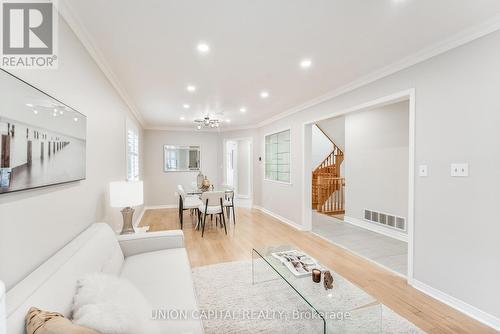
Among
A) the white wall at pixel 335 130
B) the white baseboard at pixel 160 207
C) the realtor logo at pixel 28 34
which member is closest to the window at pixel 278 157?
the white wall at pixel 335 130

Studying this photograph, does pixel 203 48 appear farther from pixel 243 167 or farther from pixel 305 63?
pixel 243 167

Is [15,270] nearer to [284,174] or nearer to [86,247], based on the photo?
[86,247]

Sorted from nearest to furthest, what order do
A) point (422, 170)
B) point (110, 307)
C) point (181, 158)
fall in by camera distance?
point (110, 307) < point (422, 170) < point (181, 158)

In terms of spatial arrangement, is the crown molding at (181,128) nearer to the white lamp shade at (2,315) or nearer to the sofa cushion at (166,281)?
the sofa cushion at (166,281)

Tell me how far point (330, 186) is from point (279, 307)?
4.62 m

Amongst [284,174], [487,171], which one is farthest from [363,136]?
[487,171]

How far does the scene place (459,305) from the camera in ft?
7.11

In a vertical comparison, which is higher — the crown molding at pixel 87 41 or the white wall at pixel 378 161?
the crown molding at pixel 87 41

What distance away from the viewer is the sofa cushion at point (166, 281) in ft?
4.52

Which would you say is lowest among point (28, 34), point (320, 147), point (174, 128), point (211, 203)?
point (211, 203)

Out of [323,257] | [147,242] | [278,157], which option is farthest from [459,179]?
[278,157]

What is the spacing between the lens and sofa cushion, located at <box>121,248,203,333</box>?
4.52ft

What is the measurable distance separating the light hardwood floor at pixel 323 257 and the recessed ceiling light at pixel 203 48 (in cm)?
255

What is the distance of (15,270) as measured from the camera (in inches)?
47.4
